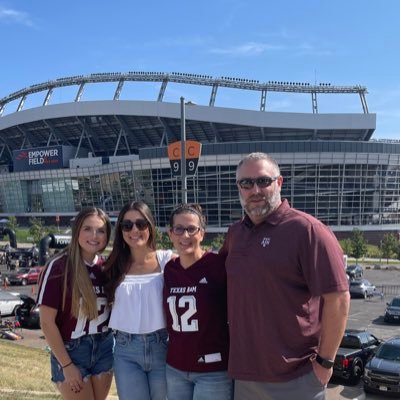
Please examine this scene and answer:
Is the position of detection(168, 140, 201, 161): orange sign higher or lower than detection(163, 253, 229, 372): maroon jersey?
higher

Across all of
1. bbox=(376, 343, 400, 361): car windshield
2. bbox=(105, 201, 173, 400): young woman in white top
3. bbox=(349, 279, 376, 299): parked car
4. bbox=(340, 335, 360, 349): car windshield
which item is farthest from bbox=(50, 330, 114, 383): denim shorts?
bbox=(349, 279, 376, 299): parked car

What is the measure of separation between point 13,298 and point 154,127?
240ft

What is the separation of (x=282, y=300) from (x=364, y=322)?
23704 millimetres

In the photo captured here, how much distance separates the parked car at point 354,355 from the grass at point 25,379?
7.70 meters

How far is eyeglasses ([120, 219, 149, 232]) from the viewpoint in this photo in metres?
4.50

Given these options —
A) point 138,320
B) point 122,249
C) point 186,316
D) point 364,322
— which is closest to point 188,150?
point 364,322

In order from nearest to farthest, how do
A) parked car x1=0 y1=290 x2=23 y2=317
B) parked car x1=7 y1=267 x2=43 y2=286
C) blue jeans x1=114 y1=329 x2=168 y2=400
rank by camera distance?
blue jeans x1=114 y1=329 x2=168 y2=400 → parked car x1=0 y1=290 x2=23 y2=317 → parked car x1=7 y1=267 x2=43 y2=286

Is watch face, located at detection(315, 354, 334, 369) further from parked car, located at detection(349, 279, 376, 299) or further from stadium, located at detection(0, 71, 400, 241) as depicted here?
stadium, located at detection(0, 71, 400, 241)

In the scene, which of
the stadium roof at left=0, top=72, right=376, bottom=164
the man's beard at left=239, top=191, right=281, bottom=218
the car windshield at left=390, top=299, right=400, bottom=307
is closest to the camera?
the man's beard at left=239, top=191, right=281, bottom=218

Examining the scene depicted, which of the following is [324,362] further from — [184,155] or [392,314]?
[392,314]

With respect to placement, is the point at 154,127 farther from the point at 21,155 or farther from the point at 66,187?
the point at 21,155

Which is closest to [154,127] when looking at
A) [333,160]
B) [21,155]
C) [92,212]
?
[21,155]

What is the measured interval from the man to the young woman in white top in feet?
2.55

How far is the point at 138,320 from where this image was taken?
425 cm
